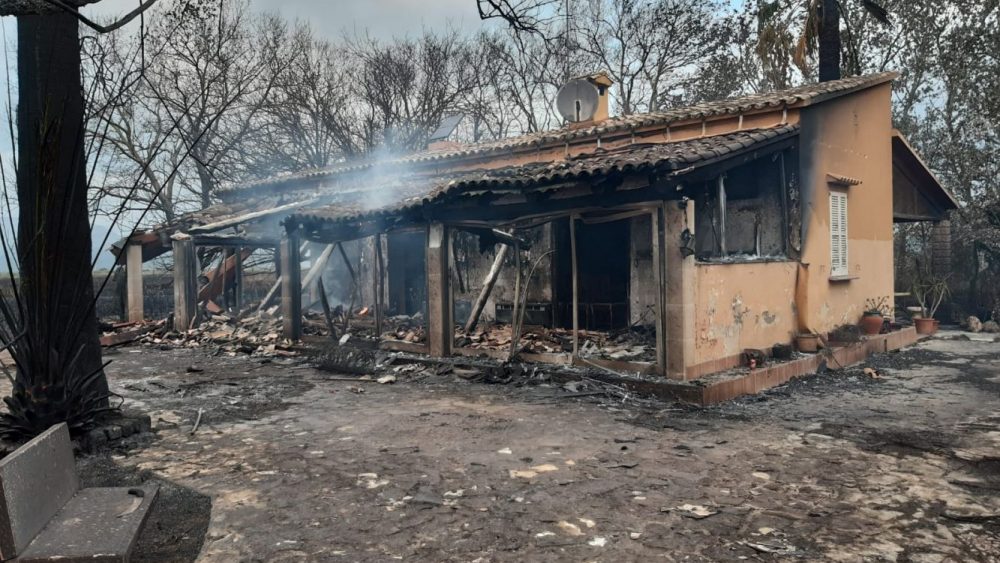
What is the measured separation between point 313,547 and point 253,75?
21482mm

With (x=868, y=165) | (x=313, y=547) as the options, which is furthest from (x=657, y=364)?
(x=868, y=165)

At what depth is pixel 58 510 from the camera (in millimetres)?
3666

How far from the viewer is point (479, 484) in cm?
486

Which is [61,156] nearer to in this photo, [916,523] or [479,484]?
[479,484]

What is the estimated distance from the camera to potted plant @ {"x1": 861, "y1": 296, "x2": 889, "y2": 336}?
472 inches

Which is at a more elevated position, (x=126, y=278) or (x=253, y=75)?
(x=253, y=75)

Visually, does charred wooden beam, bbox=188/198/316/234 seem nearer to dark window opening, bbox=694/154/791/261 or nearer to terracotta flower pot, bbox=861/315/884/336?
dark window opening, bbox=694/154/791/261

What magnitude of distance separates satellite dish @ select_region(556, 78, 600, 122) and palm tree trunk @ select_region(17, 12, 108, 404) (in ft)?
32.4

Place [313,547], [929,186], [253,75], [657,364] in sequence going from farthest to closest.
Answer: [253,75] < [929,186] < [657,364] < [313,547]

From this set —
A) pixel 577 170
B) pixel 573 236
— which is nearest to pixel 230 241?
pixel 573 236

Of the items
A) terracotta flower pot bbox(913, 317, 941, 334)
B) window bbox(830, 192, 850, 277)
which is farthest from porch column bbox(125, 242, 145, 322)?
terracotta flower pot bbox(913, 317, 941, 334)

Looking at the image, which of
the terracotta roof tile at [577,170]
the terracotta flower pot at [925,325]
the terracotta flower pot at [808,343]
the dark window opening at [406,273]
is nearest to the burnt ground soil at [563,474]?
the terracotta flower pot at [808,343]

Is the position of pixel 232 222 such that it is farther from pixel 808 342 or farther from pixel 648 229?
pixel 808 342

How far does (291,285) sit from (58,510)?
30.5 ft
